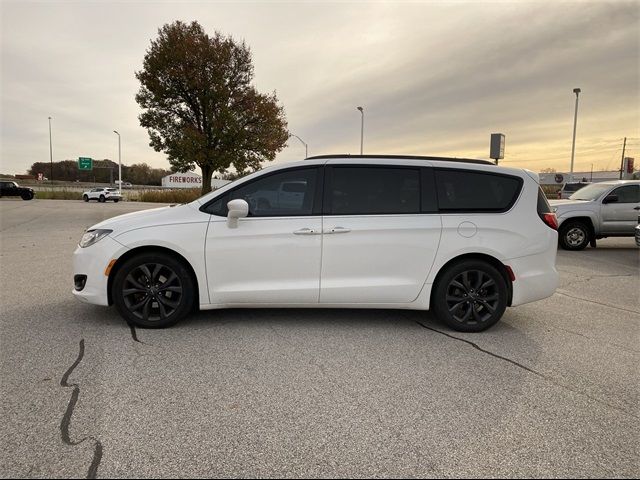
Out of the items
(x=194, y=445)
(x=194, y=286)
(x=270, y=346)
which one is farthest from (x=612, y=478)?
(x=194, y=286)

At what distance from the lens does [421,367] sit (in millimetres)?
3572

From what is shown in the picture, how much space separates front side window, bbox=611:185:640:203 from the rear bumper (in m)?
7.92

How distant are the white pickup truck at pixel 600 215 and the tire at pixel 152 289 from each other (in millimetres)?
9567

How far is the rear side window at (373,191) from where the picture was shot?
445cm

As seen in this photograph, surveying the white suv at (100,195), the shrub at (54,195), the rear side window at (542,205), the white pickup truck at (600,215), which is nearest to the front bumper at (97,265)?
the rear side window at (542,205)

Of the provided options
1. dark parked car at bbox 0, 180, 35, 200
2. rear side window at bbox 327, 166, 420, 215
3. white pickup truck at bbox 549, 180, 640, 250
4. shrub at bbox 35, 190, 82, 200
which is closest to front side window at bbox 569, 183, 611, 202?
white pickup truck at bbox 549, 180, 640, 250

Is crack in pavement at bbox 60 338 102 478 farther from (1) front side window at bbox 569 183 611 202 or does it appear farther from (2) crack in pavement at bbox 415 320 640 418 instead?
(1) front side window at bbox 569 183 611 202

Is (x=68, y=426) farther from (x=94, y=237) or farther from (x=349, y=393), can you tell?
(x=94, y=237)

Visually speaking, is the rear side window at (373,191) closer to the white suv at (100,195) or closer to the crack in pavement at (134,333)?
the crack in pavement at (134,333)

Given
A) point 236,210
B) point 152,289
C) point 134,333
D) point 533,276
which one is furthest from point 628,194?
point 134,333

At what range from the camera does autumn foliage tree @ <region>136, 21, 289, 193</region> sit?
2555 centimetres

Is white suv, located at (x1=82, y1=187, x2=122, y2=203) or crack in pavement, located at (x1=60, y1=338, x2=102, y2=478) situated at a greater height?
white suv, located at (x1=82, y1=187, x2=122, y2=203)

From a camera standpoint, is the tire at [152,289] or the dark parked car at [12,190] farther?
the dark parked car at [12,190]

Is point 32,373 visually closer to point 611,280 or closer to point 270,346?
point 270,346
